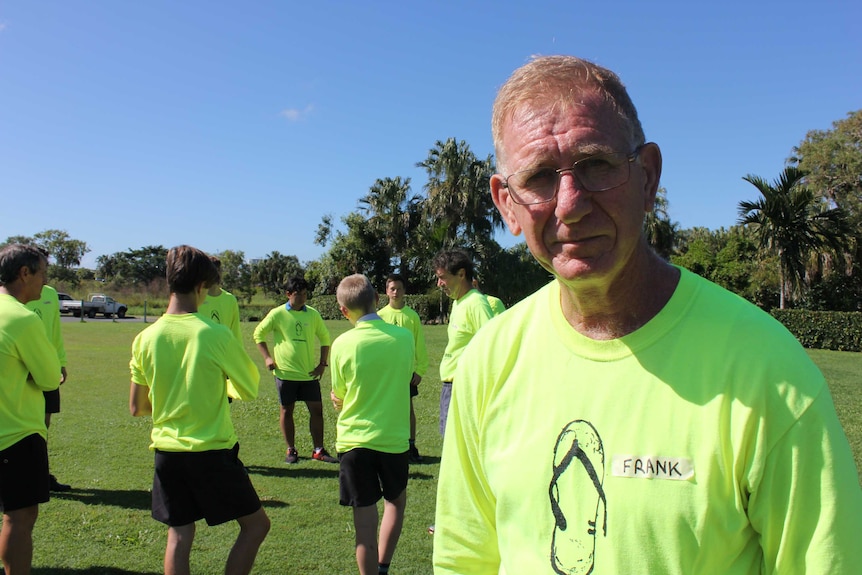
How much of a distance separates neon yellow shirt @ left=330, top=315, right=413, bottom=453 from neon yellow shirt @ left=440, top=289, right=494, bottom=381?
1523mm

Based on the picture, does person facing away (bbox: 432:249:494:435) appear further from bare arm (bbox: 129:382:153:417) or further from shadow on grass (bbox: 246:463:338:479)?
bare arm (bbox: 129:382:153:417)

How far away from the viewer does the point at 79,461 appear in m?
7.96

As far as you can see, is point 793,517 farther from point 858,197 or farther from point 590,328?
point 858,197

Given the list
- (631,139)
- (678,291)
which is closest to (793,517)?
(678,291)

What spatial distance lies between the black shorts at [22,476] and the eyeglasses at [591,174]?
419 centimetres

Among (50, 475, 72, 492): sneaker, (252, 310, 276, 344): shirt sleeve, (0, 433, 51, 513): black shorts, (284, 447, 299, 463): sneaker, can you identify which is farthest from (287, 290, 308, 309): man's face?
(0, 433, 51, 513): black shorts

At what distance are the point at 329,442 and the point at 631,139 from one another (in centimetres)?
852

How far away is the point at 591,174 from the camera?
4.60 feet

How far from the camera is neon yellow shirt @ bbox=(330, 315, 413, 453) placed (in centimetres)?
486

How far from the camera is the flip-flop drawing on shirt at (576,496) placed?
4.61 ft

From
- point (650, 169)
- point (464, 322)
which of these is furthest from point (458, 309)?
point (650, 169)

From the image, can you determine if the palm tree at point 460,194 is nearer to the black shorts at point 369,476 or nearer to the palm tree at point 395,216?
the palm tree at point 395,216

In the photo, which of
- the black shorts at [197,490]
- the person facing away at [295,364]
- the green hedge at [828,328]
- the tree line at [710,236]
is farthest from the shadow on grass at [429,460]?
the green hedge at [828,328]

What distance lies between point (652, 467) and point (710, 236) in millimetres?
56816
